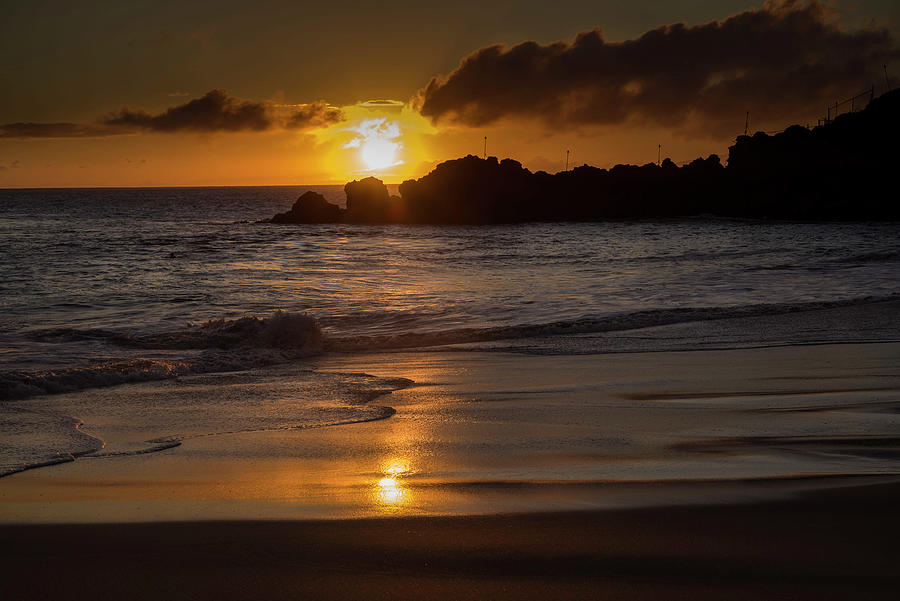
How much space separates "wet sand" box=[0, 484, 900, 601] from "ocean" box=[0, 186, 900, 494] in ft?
3.28

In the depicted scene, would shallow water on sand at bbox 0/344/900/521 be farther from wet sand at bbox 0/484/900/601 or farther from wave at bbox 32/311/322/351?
wave at bbox 32/311/322/351

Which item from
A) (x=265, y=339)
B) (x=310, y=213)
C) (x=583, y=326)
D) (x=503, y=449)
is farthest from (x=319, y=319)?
(x=310, y=213)

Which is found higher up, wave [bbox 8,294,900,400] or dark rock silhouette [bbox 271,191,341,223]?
dark rock silhouette [bbox 271,191,341,223]

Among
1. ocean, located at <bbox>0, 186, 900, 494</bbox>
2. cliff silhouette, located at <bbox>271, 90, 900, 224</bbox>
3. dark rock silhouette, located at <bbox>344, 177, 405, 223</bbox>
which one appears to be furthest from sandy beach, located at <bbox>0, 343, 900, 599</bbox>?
cliff silhouette, located at <bbox>271, 90, 900, 224</bbox>

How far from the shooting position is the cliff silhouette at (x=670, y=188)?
67.1 meters

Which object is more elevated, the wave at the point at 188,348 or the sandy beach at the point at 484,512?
the sandy beach at the point at 484,512

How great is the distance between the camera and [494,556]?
122 inches

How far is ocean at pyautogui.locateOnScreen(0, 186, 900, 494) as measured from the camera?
22.3 ft

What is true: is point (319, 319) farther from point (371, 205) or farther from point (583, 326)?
point (371, 205)

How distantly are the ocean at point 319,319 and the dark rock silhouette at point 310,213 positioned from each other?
109 ft

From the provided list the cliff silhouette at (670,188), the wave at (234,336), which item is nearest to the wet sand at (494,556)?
the wave at (234,336)

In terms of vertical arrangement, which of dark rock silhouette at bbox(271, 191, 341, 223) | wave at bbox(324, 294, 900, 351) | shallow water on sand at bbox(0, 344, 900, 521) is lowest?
wave at bbox(324, 294, 900, 351)

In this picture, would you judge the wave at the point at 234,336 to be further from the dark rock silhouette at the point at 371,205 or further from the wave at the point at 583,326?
the dark rock silhouette at the point at 371,205

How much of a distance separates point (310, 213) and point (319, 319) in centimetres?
5539
